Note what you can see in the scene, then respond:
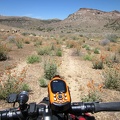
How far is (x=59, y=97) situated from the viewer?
174cm

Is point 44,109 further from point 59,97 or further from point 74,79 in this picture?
point 74,79

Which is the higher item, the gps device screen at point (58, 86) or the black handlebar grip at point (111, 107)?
the gps device screen at point (58, 86)

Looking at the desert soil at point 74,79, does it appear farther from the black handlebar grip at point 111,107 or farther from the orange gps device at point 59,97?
the orange gps device at point 59,97

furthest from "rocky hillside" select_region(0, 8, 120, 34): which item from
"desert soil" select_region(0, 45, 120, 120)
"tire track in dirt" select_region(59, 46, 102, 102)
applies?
"desert soil" select_region(0, 45, 120, 120)

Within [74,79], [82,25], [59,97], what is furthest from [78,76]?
[82,25]

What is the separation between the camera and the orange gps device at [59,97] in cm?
169

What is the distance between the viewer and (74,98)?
22.1ft

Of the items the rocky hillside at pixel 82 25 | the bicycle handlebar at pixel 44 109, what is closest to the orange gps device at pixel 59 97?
the bicycle handlebar at pixel 44 109

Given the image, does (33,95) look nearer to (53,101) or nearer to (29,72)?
(29,72)

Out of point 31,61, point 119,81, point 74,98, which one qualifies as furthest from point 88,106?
point 31,61

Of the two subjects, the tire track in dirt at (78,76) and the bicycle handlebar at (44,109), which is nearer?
the bicycle handlebar at (44,109)

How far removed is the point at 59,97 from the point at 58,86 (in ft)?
0.58

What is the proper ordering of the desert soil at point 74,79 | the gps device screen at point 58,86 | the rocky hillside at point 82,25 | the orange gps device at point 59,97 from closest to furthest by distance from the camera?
1. the orange gps device at point 59,97
2. the gps device screen at point 58,86
3. the desert soil at point 74,79
4. the rocky hillside at point 82,25

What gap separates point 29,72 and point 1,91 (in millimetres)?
3617
